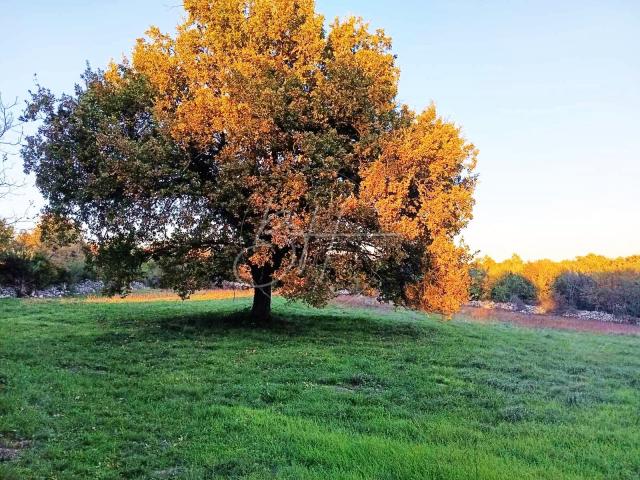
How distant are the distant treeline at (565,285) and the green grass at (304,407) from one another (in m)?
35.1

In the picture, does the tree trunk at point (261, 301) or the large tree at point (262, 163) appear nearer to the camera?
the large tree at point (262, 163)

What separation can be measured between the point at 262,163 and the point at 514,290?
53266 millimetres

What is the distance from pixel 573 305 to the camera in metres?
57.5

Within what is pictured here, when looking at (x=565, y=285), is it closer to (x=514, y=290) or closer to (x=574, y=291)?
(x=574, y=291)

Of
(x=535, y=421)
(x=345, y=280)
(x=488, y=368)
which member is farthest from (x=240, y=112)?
(x=535, y=421)

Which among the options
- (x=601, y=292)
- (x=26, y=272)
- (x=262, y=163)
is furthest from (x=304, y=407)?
(x=601, y=292)

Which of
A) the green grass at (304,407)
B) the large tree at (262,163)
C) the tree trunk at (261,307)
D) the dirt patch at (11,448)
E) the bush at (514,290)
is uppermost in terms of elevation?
the large tree at (262,163)

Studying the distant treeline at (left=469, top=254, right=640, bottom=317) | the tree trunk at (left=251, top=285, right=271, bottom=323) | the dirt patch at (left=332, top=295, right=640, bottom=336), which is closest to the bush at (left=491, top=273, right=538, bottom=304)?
the distant treeline at (left=469, top=254, right=640, bottom=317)

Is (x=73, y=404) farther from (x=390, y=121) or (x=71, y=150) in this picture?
(x=390, y=121)

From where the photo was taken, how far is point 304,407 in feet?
33.4

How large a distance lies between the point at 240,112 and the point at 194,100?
6.35 ft

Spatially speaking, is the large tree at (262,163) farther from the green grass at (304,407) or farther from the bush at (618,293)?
the bush at (618,293)

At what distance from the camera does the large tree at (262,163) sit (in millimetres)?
17547

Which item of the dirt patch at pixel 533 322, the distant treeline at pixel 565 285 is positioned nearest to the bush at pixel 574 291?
the distant treeline at pixel 565 285
